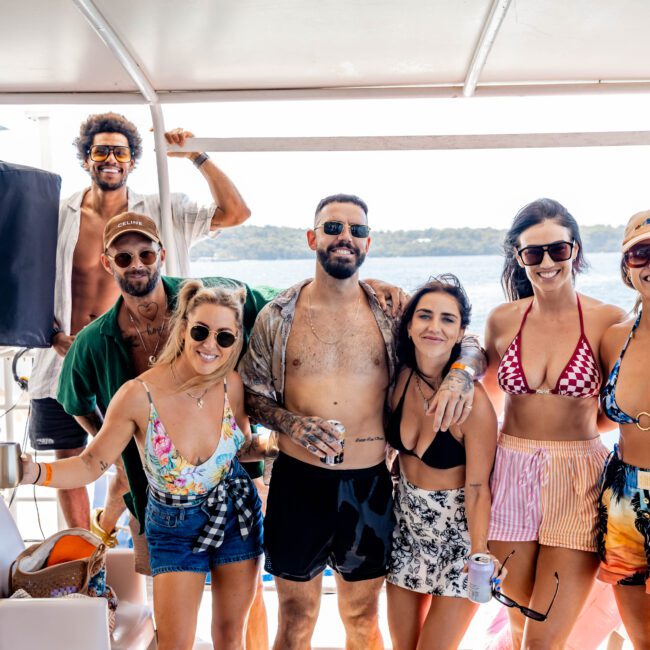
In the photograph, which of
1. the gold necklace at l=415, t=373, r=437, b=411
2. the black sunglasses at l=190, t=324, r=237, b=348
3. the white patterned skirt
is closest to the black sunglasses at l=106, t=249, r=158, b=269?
the black sunglasses at l=190, t=324, r=237, b=348

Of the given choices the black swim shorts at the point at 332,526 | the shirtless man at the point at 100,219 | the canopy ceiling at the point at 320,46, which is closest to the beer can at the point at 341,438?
the black swim shorts at the point at 332,526

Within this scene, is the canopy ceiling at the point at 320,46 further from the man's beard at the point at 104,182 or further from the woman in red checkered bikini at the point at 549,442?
the woman in red checkered bikini at the point at 549,442

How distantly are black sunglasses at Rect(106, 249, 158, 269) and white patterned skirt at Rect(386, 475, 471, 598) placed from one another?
1.44 m

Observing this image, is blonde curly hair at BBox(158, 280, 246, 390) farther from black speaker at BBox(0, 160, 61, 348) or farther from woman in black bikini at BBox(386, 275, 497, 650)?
black speaker at BBox(0, 160, 61, 348)

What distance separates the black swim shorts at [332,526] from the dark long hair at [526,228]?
3.35 feet

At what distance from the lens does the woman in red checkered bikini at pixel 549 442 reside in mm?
2412

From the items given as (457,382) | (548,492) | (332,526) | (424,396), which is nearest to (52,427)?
(332,526)

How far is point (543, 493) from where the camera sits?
245 centimetres

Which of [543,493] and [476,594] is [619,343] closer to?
[543,493]

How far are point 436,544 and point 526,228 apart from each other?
1.26 meters

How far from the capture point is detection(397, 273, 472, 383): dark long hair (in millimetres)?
2598

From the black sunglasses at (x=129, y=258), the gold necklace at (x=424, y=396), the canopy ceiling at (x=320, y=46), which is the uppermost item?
the canopy ceiling at (x=320, y=46)

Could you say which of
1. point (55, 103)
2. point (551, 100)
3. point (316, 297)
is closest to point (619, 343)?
point (316, 297)

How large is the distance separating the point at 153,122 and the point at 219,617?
2324 millimetres
